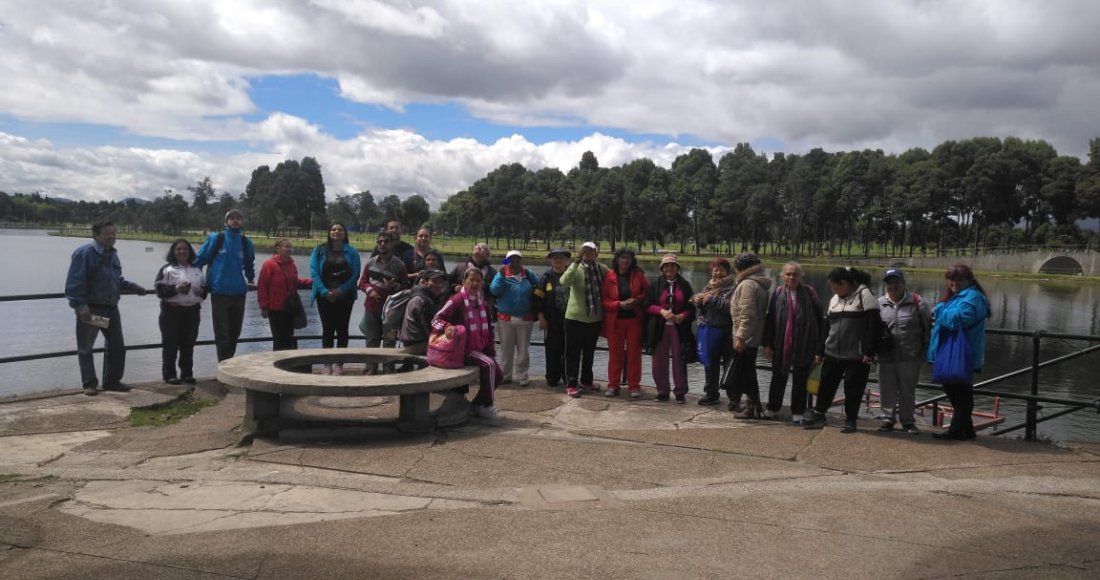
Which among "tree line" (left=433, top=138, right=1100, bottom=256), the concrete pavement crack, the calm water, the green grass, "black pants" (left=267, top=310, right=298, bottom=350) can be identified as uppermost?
"tree line" (left=433, top=138, right=1100, bottom=256)

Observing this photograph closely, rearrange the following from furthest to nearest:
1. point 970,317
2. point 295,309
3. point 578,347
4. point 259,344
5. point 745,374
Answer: point 259,344 < point 295,309 < point 578,347 < point 745,374 < point 970,317

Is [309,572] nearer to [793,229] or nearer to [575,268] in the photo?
[575,268]

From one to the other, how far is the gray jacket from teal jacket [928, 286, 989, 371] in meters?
0.18

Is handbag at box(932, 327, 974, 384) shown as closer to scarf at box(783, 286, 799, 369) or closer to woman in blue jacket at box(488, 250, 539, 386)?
scarf at box(783, 286, 799, 369)

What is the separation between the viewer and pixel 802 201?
80.4 m

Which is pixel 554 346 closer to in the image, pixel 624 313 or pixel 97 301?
pixel 624 313

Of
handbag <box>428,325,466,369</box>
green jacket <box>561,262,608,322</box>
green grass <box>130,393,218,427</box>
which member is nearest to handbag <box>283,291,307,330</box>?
green grass <box>130,393,218,427</box>

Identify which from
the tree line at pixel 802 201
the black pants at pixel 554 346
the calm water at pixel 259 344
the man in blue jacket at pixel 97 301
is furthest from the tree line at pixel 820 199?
Result: the man in blue jacket at pixel 97 301

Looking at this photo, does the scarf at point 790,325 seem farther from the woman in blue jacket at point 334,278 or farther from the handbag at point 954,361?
the woman in blue jacket at point 334,278

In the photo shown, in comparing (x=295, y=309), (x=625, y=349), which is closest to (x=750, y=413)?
(x=625, y=349)

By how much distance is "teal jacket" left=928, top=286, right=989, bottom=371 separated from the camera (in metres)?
6.48

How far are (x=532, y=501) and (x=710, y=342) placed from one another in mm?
3561

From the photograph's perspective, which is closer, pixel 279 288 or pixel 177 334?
pixel 177 334

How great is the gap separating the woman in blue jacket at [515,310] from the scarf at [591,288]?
771 millimetres
